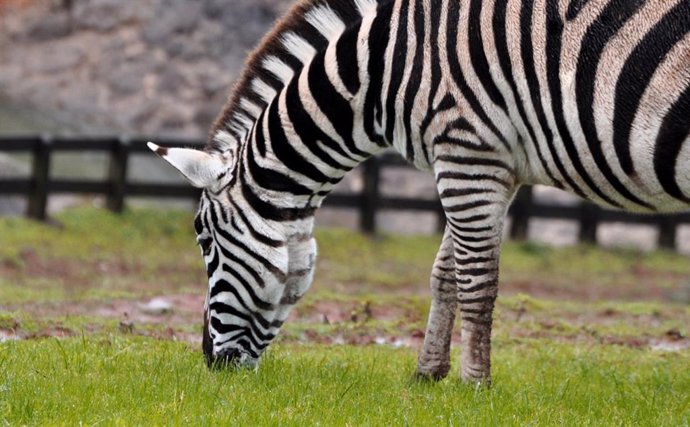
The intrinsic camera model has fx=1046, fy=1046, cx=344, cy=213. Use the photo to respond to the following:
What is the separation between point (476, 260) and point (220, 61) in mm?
19213

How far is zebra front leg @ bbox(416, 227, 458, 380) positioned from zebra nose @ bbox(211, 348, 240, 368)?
1237 millimetres

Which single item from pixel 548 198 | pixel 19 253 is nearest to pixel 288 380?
pixel 19 253

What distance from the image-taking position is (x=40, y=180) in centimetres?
1766

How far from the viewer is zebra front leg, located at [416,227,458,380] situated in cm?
707

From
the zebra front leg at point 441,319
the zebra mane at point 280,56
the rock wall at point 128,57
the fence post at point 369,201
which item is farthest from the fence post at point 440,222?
the zebra mane at point 280,56

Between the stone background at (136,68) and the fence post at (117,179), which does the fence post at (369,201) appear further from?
the fence post at (117,179)

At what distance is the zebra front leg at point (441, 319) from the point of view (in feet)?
23.2

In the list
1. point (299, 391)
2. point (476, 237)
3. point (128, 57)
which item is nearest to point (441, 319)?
point (476, 237)

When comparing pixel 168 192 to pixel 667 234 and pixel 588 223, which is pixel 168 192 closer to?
pixel 588 223

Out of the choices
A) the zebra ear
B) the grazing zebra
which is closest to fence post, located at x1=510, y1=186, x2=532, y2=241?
the grazing zebra

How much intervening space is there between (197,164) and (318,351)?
7.45ft

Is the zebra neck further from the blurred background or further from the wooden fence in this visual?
the wooden fence

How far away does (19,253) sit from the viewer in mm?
15305

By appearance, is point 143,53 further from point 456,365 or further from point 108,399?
point 108,399
